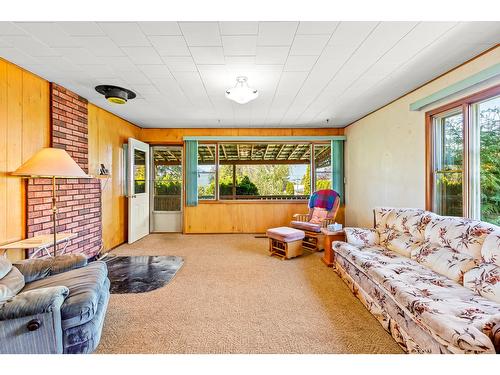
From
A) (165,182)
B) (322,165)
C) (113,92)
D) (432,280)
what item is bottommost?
(432,280)

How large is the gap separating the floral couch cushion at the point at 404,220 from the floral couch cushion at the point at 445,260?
210 mm

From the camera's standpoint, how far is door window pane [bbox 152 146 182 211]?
564 centimetres

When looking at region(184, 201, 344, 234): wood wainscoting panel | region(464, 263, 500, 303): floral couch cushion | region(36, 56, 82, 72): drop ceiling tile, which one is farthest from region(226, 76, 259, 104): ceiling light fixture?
region(184, 201, 344, 234): wood wainscoting panel

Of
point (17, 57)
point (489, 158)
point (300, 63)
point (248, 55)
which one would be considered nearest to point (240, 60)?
point (248, 55)

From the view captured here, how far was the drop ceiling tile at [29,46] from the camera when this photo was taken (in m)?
1.93

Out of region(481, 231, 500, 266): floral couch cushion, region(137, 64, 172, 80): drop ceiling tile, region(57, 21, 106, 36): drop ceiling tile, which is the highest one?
region(137, 64, 172, 80): drop ceiling tile

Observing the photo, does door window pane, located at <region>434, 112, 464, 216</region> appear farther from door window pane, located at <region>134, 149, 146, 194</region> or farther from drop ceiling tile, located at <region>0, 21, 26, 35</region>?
door window pane, located at <region>134, 149, 146, 194</region>

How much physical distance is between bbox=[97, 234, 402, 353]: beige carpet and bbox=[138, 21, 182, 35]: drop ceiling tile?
92.4 inches

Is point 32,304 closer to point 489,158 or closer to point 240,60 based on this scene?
point 240,60

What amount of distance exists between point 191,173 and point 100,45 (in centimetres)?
337

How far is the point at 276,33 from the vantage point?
1.89m

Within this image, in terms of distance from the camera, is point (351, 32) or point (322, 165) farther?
point (322, 165)

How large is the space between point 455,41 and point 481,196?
4.88ft
